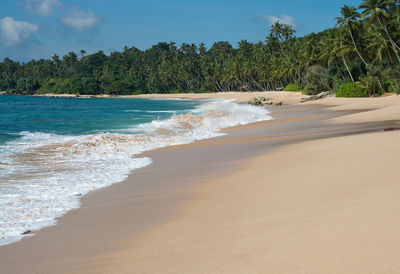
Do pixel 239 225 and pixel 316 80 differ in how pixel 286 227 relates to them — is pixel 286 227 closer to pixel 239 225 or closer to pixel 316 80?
pixel 239 225

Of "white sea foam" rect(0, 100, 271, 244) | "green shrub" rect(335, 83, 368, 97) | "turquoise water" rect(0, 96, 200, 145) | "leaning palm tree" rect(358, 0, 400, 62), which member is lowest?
"white sea foam" rect(0, 100, 271, 244)

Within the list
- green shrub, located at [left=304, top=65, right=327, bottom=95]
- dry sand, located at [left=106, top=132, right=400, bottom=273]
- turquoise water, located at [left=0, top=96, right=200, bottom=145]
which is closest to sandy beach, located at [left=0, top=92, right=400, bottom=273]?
dry sand, located at [left=106, top=132, right=400, bottom=273]

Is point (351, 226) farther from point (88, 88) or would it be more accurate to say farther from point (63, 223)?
point (88, 88)

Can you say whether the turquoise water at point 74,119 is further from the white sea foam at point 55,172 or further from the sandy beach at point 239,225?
the sandy beach at point 239,225

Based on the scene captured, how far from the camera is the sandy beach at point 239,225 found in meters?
3.53

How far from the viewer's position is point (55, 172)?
947 centimetres

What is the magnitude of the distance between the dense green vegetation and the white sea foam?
1524 inches

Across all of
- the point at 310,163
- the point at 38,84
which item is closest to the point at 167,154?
the point at 310,163

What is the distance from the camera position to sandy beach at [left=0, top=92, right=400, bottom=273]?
3.53m

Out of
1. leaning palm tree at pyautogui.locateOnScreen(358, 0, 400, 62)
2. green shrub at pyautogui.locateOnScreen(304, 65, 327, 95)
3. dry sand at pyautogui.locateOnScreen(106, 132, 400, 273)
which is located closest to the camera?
dry sand at pyautogui.locateOnScreen(106, 132, 400, 273)

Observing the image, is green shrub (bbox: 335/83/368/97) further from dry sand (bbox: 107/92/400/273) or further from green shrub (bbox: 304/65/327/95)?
dry sand (bbox: 107/92/400/273)

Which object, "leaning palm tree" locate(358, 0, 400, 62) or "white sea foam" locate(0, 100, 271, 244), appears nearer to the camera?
"white sea foam" locate(0, 100, 271, 244)

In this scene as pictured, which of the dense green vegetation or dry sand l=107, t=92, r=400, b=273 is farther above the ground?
the dense green vegetation

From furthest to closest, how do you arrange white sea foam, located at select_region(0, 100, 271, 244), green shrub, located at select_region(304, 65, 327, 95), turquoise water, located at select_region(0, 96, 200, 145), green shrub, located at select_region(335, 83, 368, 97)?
1. green shrub, located at select_region(304, 65, 327, 95)
2. green shrub, located at select_region(335, 83, 368, 97)
3. turquoise water, located at select_region(0, 96, 200, 145)
4. white sea foam, located at select_region(0, 100, 271, 244)
